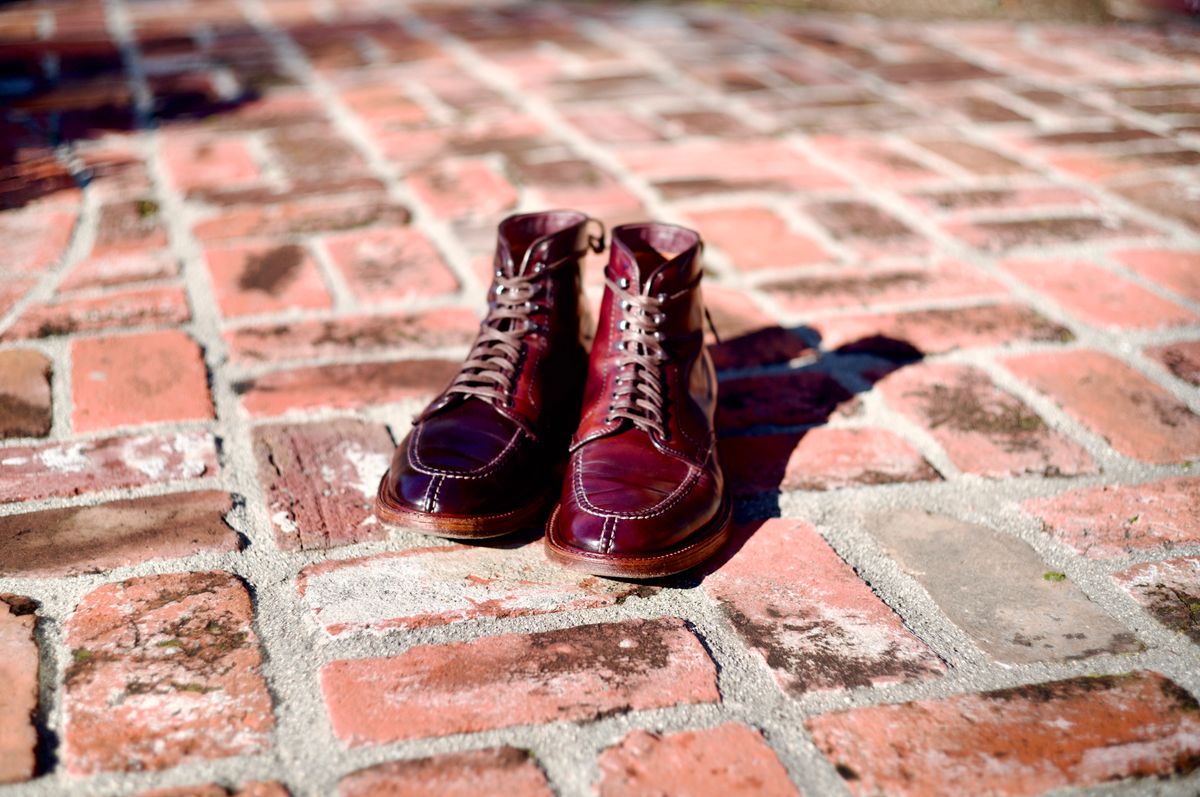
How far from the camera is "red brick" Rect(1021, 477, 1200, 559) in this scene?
1.74 metres

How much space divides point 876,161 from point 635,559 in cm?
204

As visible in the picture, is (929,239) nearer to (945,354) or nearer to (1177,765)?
(945,354)

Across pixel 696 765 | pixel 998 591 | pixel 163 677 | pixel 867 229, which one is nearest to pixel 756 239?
pixel 867 229

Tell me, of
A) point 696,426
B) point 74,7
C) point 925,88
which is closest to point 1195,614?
point 696,426

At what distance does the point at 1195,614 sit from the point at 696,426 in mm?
757

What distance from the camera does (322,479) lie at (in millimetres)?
1849

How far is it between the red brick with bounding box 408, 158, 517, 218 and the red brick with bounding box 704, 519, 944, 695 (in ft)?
4.70

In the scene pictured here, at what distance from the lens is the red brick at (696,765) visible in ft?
4.14

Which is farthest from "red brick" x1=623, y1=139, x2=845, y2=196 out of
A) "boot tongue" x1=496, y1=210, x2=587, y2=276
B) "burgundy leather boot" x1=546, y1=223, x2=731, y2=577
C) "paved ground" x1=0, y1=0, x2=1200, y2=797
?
"burgundy leather boot" x1=546, y1=223, x2=731, y2=577

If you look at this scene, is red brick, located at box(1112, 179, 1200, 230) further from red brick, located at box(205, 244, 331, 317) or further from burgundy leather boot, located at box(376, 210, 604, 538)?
red brick, located at box(205, 244, 331, 317)

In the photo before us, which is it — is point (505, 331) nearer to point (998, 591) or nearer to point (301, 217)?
point (998, 591)

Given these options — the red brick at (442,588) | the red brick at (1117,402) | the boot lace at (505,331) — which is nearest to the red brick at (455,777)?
the red brick at (442,588)

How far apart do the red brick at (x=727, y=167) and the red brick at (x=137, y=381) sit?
1.38 meters

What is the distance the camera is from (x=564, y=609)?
1.57 m
